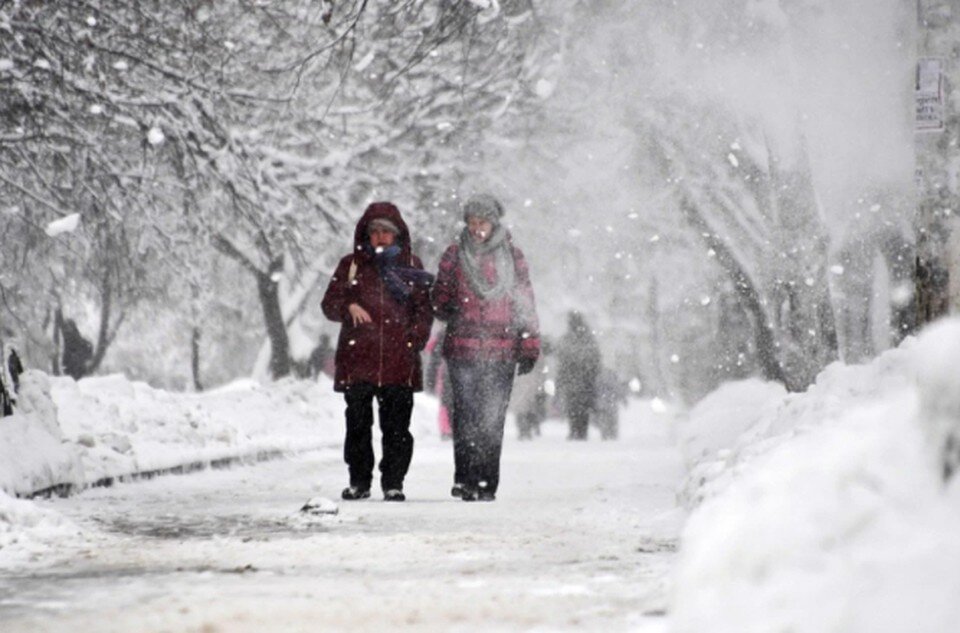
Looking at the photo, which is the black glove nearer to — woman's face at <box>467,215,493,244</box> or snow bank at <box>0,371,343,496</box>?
woman's face at <box>467,215,493,244</box>

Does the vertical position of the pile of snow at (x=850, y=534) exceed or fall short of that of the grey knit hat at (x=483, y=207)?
it falls short

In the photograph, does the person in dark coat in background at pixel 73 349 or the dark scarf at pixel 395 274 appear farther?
the person in dark coat in background at pixel 73 349

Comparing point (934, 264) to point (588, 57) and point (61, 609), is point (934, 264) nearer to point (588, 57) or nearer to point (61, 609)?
point (61, 609)

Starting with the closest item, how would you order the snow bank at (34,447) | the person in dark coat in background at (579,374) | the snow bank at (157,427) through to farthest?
1. the snow bank at (34,447)
2. the snow bank at (157,427)
3. the person in dark coat in background at (579,374)

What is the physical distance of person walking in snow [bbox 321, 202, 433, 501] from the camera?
10.2 m

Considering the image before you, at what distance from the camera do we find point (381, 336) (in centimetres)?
1025

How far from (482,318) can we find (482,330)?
80mm

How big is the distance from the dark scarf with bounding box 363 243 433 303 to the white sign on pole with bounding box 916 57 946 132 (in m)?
3.34

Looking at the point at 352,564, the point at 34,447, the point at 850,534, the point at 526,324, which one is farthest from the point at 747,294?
the point at 850,534

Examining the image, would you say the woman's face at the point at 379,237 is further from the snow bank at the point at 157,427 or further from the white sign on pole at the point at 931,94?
the white sign on pole at the point at 931,94

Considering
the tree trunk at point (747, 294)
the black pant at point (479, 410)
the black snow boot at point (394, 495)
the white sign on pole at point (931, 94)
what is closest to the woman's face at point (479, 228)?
the black pant at point (479, 410)

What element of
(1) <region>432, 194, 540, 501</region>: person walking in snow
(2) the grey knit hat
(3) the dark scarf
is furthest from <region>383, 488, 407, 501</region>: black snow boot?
(2) the grey knit hat

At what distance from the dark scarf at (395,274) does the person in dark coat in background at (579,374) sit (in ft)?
45.2

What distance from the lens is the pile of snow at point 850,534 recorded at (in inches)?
125
